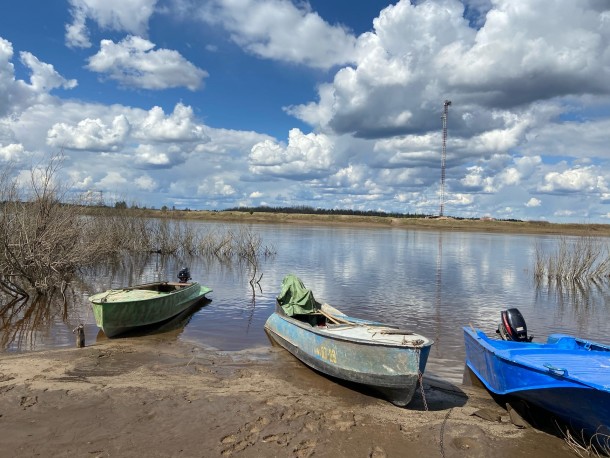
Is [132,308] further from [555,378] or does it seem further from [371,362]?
[555,378]

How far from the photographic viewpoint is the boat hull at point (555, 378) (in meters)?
5.93

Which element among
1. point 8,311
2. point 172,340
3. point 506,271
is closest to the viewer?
point 172,340

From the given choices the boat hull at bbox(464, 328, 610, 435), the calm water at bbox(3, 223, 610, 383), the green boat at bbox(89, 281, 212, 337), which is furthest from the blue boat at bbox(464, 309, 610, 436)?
the green boat at bbox(89, 281, 212, 337)

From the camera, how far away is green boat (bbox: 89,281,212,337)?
11.2 metres

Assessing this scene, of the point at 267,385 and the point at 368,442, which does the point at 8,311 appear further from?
the point at 368,442

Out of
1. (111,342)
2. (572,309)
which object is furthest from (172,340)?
(572,309)

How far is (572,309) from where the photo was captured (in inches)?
733

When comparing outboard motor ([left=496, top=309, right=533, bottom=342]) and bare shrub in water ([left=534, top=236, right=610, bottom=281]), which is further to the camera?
bare shrub in water ([left=534, top=236, right=610, bottom=281])

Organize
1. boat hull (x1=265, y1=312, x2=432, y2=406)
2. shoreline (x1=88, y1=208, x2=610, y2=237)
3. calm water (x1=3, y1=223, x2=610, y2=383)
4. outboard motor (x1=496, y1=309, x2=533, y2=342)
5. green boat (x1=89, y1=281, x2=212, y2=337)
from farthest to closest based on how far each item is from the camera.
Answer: shoreline (x1=88, y1=208, x2=610, y2=237) < calm water (x1=3, y1=223, x2=610, y2=383) < green boat (x1=89, y1=281, x2=212, y2=337) < outboard motor (x1=496, y1=309, x2=533, y2=342) < boat hull (x1=265, y1=312, x2=432, y2=406)

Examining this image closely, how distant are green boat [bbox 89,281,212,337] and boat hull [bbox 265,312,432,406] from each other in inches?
197

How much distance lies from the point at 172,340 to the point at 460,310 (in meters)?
10.5

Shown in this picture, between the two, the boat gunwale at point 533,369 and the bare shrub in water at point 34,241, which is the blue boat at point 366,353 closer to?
the boat gunwale at point 533,369

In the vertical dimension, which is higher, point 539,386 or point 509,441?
point 539,386

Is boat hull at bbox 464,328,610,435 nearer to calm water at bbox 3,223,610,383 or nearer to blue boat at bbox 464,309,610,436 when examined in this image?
blue boat at bbox 464,309,610,436
